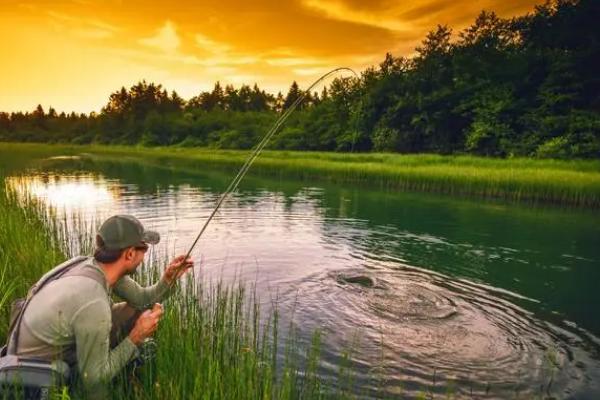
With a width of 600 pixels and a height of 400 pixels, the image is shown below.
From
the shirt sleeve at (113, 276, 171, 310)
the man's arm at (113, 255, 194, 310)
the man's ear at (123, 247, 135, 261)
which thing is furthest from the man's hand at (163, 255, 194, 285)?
the man's ear at (123, 247, 135, 261)

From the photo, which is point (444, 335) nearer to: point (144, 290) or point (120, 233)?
point (144, 290)

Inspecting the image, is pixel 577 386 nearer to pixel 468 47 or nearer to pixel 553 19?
pixel 553 19

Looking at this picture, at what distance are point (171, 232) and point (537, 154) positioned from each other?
33317 millimetres

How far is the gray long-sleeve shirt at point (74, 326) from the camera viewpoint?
290 centimetres

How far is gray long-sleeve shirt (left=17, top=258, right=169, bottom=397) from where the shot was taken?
9.52ft

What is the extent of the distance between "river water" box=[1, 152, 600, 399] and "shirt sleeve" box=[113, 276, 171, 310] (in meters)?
2.69

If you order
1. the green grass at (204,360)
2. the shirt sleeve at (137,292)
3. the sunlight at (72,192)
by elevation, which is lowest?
the sunlight at (72,192)

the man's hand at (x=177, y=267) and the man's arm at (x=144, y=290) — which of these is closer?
the man's arm at (x=144, y=290)

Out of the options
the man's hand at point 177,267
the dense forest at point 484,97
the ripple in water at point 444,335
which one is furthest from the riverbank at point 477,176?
the man's hand at point 177,267

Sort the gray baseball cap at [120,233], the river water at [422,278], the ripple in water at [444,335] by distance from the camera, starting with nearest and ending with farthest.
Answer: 1. the gray baseball cap at [120,233]
2. the ripple in water at [444,335]
3. the river water at [422,278]

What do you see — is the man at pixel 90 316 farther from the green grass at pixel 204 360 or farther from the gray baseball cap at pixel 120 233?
the green grass at pixel 204 360

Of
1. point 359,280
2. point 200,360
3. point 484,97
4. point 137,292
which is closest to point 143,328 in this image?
point 200,360

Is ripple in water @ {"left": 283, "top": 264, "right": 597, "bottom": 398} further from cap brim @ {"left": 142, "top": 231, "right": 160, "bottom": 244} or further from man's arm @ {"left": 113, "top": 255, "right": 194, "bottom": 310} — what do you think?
cap brim @ {"left": 142, "top": 231, "right": 160, "bottom": 244}

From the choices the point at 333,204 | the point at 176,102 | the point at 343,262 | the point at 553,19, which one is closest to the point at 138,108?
the point at 176,102
